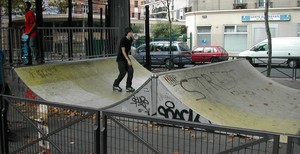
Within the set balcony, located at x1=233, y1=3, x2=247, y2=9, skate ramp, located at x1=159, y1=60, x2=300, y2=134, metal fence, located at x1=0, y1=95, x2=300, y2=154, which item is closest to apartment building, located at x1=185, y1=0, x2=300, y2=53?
balcony, located at x1=233, y1=3, x2=247, y2=9

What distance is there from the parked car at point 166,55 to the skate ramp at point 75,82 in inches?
369

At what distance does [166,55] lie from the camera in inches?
Answer: 906

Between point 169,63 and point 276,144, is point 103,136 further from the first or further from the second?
point 169,63

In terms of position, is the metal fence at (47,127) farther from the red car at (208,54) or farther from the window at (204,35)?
the window at (204,35)

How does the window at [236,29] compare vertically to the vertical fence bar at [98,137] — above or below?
above

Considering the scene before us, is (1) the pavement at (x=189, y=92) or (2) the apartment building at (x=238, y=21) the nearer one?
(1) the pavement at (x=189, y=92)

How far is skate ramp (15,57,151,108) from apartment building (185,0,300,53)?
2860 centimetres

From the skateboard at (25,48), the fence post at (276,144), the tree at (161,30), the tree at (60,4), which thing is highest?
the tree at (60,4)

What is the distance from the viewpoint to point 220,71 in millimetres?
9586

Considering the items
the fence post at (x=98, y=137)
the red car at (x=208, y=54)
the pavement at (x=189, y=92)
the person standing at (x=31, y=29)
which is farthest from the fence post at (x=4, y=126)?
the red car at (x=208, y=54)

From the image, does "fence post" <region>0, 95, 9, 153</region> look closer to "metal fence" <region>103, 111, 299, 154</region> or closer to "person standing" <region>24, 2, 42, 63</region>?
"metal fence" <region>103, 111, 299, 154</region>

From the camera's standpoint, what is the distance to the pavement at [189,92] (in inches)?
269

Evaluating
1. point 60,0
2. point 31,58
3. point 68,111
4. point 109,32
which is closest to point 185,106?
point 68,111

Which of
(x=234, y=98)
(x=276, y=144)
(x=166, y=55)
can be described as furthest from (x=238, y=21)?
(x=276, y=144)
